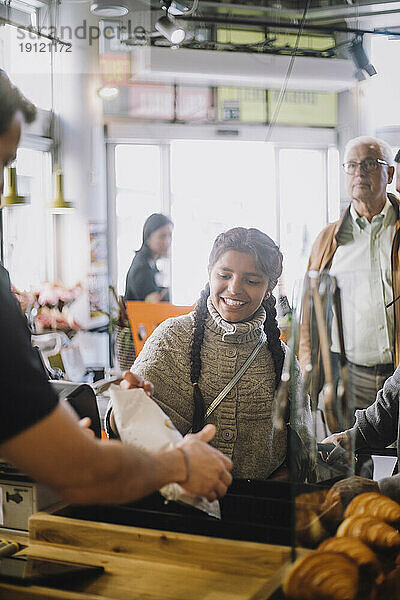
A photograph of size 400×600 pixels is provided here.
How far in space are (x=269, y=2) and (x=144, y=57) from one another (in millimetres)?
327

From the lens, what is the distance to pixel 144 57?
64.6 inches

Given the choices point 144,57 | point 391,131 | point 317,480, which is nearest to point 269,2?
point 144,57

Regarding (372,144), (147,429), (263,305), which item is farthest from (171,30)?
(147,429)

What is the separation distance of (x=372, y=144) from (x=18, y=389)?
1002 mm

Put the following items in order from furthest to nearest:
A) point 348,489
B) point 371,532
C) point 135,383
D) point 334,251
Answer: point 334,251 < point 135,383 < point 348,489 < point 371,532

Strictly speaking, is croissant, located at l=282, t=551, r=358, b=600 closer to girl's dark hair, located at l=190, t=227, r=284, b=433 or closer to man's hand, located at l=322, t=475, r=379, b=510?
man's hand, located at l=322, t=475, r=379, b=510

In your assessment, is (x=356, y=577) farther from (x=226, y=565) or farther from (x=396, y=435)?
(x=396, y=435)

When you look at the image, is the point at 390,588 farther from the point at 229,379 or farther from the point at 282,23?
the point at 282,23

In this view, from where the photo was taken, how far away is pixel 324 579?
0.68m

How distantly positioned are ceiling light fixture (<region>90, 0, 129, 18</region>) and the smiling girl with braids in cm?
69

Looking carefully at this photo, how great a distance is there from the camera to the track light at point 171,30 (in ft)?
5.31

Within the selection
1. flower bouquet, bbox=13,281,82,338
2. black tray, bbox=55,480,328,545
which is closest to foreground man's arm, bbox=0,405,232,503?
black tray, bbox=55,480,328,545

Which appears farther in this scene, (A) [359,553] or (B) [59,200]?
(B) [59,200]

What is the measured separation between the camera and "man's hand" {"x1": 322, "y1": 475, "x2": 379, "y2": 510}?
87 cm
